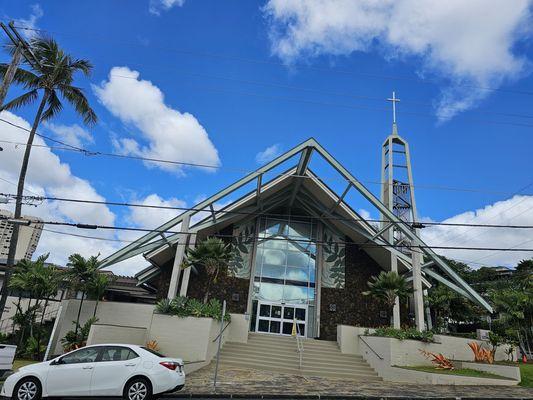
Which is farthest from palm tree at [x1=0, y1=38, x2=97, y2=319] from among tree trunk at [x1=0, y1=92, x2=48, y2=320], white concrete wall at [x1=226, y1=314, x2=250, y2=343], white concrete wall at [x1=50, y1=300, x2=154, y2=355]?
white concrete wall at [x1=226, y1=314, x2=250, y2=343]

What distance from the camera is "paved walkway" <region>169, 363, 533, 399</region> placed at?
9.88m

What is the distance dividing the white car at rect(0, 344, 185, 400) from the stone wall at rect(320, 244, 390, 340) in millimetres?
15459

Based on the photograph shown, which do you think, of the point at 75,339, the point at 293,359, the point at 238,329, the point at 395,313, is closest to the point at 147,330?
the point at 75,339

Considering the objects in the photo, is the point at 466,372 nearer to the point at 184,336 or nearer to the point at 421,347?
the point at 421,347

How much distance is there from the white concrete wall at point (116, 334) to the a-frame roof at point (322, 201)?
405cm

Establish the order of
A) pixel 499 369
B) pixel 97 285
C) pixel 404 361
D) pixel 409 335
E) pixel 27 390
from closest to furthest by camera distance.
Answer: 1. pixel 27 390
2. pixel 499 369
3. pixel 404 361
4. pixel 409 335
5. pixel 97 285

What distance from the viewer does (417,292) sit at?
738 inches

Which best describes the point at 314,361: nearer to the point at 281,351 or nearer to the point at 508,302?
the point at 281,351

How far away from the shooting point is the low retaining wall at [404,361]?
1308 cm

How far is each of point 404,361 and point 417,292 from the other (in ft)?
14.2

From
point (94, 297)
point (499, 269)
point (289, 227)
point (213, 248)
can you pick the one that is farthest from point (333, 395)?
point (499, 269)

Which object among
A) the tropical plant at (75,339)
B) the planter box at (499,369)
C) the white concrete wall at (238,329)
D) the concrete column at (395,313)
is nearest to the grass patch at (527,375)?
the planter box at (499,369)

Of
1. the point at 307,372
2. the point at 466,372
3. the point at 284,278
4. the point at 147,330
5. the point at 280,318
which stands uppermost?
the point at 284,278

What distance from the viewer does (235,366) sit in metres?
15.4
